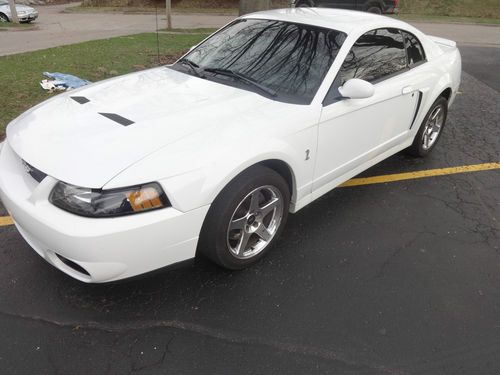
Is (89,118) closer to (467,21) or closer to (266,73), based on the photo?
(266,73)

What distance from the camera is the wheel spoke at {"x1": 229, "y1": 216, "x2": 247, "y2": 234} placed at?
2617 mm

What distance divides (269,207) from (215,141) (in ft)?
2.15

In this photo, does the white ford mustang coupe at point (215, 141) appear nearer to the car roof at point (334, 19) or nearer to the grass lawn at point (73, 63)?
the car roof at point (334, 19)

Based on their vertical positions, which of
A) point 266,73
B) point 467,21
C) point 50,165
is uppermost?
point 266,73

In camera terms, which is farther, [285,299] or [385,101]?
[385,101]

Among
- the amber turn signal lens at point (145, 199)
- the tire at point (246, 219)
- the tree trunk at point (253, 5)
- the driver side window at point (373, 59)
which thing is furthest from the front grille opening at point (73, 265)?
the tree trunk at point (253, 5)

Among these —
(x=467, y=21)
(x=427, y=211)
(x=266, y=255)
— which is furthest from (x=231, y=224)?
(x=467, y=21)

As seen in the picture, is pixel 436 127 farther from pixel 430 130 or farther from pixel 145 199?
pixel 145 199

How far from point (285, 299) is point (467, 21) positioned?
802 inches

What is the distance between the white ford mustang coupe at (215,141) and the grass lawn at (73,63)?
2.71 metres

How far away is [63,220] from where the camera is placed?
214 centimetres

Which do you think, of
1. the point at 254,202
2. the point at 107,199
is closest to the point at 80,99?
the point at 107,199

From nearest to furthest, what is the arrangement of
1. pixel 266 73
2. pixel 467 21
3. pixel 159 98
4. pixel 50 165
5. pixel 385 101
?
pixel 50 165 → pixel 159 98 → pixel 266 73 → pixel 385 101 → pixel 467 21

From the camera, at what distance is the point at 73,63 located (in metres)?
7.72
